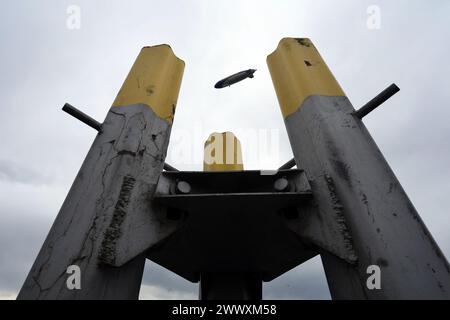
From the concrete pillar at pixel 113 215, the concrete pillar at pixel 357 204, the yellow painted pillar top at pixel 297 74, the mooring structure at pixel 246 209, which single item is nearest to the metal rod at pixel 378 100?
the mooring structure at pixel 246 209

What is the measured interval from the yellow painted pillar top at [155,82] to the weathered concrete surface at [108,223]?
412 millimetres

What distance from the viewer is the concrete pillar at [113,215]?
1905mm

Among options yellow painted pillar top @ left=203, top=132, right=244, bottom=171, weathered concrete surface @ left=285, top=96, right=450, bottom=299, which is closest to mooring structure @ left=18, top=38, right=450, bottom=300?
weathered concrete surface @ left=285, top=96, right=450, bottom=299

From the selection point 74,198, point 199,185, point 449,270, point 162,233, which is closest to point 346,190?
point 449,270

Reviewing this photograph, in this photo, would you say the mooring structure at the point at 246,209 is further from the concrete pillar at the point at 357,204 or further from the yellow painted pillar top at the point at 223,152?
the yellow painted pillar top at the point at 223,152

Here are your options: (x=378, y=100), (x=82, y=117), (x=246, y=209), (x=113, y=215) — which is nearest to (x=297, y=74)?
(x=378, y=100)

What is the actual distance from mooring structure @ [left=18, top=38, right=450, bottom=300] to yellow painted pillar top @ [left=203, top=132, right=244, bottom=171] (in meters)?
1.83

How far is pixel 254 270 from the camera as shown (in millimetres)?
4047

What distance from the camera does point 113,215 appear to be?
2.15m

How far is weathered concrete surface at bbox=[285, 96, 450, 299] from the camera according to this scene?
5.85 feet

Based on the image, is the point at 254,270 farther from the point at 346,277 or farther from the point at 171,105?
the point at 171,105

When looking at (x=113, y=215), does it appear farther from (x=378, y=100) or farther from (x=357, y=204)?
(x=378, y=100)

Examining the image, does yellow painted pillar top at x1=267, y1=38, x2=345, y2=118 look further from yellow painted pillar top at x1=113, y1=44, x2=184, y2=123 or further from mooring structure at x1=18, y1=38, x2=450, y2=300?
yellow painted pillar top at x1=113, y1=44, x2=184, y2=123
